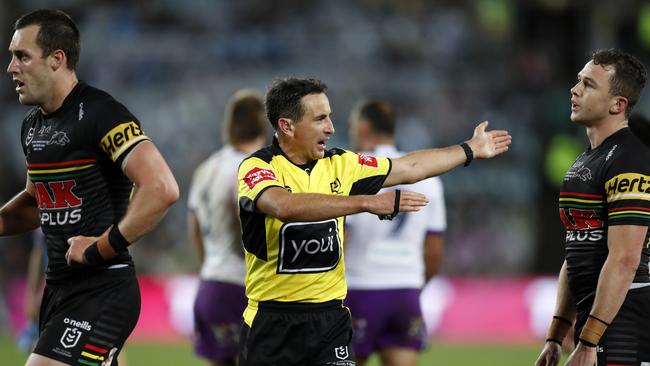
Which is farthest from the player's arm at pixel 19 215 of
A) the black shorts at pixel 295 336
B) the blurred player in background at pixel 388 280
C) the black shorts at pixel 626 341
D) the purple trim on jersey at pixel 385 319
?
the black shorts at pixel 626 341

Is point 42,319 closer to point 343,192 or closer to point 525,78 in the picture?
point 343,192

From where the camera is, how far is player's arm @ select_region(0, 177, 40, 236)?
19.6ft

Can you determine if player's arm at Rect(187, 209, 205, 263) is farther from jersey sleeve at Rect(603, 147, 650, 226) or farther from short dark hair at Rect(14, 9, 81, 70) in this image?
jersey sleeve at Rect(603, 147, 650, 226)

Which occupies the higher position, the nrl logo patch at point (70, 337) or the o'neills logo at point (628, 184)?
the o'neills logo at point (628, 184)

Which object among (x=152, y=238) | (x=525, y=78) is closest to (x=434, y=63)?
(x=525, y=78)

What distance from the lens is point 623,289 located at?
526cm

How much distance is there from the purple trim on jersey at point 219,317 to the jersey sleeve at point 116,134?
298 cm

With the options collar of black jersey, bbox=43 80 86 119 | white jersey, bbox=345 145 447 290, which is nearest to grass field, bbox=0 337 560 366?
white jersey, bbox=345 145 447 290

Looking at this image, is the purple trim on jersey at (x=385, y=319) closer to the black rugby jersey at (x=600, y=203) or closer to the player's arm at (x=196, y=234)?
the player's arm at (x=196, y=234)

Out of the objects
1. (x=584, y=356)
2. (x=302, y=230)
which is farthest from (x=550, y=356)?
(x=302, y=230)

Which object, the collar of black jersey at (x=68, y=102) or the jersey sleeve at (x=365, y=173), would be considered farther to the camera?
the jersey sleeve at (x=365, y=173)

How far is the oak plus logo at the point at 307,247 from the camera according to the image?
18.3 ft

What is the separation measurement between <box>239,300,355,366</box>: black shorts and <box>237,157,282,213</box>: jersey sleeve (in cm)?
58

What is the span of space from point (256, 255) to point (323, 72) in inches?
545
